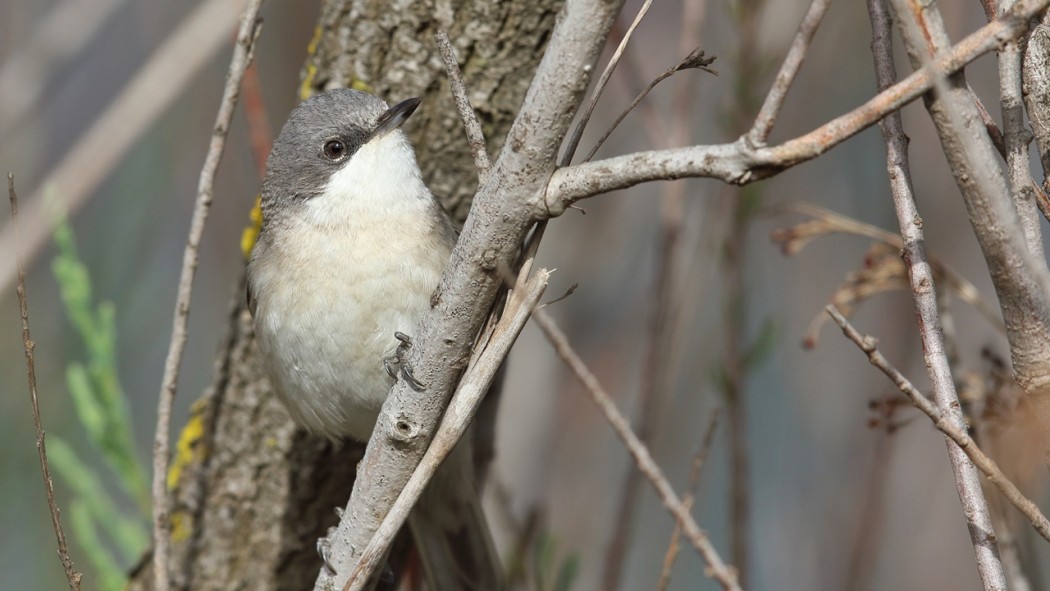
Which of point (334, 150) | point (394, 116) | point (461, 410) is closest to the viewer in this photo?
point (461, 410)

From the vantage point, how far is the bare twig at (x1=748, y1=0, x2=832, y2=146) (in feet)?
5.18

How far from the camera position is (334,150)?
10.7ft

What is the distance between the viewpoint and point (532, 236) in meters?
2.09

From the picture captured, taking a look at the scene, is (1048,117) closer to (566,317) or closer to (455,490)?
(455,490)

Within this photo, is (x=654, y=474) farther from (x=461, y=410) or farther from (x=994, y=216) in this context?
(x=994, y=216)

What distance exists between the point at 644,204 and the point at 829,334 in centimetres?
108

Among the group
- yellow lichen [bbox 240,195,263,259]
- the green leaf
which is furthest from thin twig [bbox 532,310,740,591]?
the green leaf

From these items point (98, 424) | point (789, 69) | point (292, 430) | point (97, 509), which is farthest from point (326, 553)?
point (789, 69)

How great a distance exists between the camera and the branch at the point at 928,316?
1.80 metres

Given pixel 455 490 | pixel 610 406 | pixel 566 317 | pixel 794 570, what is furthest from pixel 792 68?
pixel 794 570

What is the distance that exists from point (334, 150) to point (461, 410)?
139 centimetres

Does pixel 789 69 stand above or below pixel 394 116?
below

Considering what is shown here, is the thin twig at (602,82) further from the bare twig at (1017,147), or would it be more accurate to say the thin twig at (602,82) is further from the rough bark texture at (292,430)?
the rough bark texture at (292,430)

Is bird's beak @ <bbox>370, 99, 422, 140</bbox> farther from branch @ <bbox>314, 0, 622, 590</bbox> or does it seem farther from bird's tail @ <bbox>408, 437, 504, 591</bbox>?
bird's tail @ <bbox>408, 437, 504, 591</bbox>
